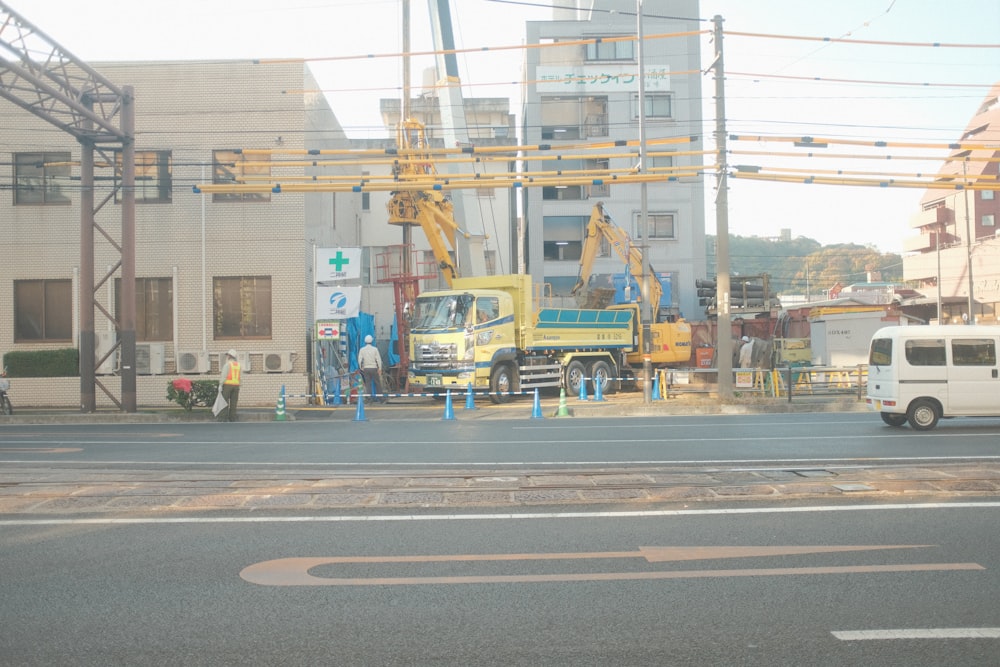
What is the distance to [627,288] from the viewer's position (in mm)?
28766

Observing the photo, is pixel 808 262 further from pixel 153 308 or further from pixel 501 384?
pixel 153 308

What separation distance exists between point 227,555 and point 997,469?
28.9 feet

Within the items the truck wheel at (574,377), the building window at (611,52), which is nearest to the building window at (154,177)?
the truck wheel at (574,377)

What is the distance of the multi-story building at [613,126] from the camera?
1794 inches

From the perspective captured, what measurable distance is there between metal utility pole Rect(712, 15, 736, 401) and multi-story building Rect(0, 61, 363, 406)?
1244 centimetres

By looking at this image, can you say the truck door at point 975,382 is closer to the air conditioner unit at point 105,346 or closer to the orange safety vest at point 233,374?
the orange safety vest at point 233,374

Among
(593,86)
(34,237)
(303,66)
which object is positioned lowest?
(34,237)

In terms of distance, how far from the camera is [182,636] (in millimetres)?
4871

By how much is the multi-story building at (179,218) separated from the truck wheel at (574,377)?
8.10 m

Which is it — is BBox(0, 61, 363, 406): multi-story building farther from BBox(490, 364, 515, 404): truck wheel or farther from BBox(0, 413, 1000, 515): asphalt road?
BBox(0, 413, 1000, 515): asphalt road

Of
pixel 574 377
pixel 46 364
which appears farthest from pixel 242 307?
pixel 574 377

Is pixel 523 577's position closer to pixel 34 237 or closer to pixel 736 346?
pixel 34 237

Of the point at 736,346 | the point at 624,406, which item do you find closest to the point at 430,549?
the point at 624,406

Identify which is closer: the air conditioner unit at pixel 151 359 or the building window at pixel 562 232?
the air conditioner unit at pixel 151 359
